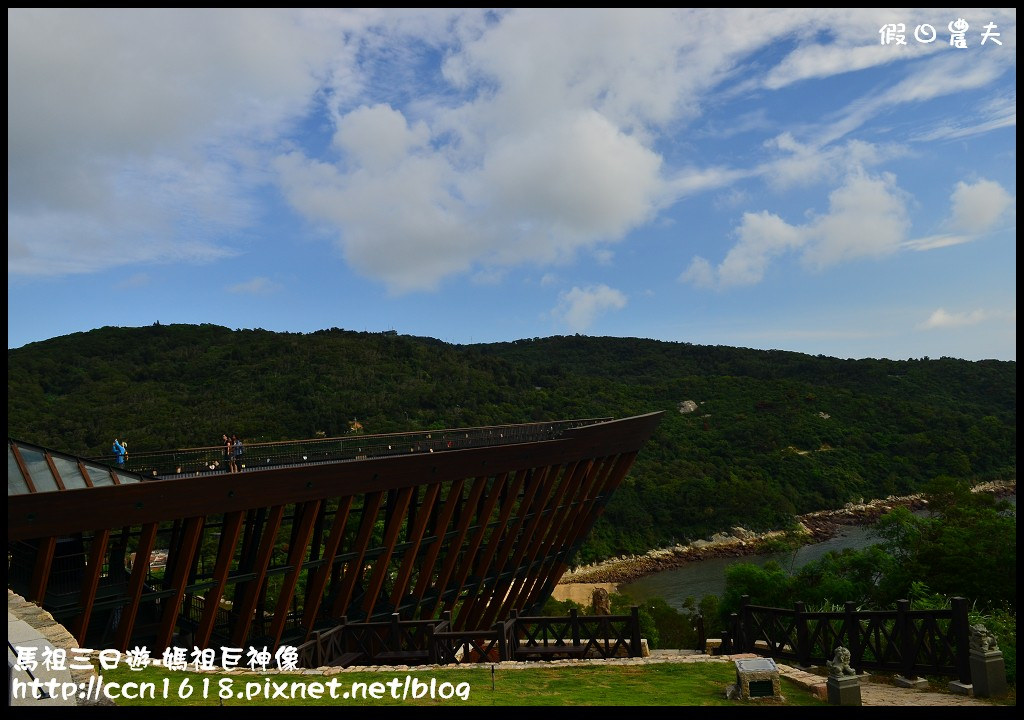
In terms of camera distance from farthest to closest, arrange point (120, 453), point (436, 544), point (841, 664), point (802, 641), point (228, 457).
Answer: point (436, 544) < point (120, 453) < point (228, 457) < point (802, 641) < point (841, 664)

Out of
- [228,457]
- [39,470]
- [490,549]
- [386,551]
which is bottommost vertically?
[490,549]

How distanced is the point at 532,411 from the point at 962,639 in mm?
60560

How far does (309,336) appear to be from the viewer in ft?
283

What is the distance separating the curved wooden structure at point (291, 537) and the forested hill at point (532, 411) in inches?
1328

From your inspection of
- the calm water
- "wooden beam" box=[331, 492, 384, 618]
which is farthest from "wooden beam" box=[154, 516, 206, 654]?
the calm water

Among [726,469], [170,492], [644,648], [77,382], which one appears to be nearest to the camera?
[170,492]

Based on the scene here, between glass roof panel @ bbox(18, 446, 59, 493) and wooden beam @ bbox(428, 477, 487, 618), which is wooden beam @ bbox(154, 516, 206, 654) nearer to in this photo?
glass roof panel @ bbox(18, 446, 59, 493)

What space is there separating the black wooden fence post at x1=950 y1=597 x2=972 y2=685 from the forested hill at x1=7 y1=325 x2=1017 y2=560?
4512cm

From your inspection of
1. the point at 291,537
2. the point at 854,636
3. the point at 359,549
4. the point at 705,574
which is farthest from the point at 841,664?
the point at 705,574

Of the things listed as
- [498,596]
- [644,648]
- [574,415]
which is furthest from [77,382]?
[644,648]

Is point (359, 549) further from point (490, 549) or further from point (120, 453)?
point (120, 453)

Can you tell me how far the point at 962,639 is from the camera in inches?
410

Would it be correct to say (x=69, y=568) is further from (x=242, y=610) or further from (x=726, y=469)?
(x=726, y=469)

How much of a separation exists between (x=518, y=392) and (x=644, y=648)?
208 ft
